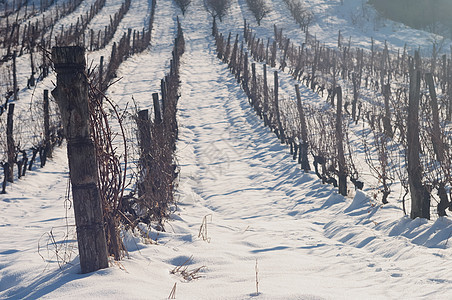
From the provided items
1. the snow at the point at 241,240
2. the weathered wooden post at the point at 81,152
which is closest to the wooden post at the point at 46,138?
the snow at the point at 241,240

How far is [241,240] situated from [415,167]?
231cm

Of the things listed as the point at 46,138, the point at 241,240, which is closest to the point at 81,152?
the point at 241,240

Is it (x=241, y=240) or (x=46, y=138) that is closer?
(x=241, y=240)

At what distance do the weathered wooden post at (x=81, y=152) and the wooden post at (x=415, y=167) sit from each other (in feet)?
12.9

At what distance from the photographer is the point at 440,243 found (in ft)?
15.4

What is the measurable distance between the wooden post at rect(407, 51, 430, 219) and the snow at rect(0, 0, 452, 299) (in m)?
0.19

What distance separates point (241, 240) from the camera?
5.13 metres

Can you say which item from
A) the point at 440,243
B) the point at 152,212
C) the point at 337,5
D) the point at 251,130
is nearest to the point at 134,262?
the point at 152,212

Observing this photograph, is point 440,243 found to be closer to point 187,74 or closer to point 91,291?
point 91,291

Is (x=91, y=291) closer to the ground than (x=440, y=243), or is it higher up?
higher up

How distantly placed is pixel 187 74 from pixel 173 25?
17448 millimetres

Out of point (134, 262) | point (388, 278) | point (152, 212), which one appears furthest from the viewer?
point (152, 212)

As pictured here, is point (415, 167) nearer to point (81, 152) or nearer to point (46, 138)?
point (81, 152)

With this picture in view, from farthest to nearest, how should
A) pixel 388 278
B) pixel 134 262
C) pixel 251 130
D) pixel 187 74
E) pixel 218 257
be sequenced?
pixel 187 74 → pixel 251 130 → pixel 218 257 → pixel 388 278 → pixel 134 262
